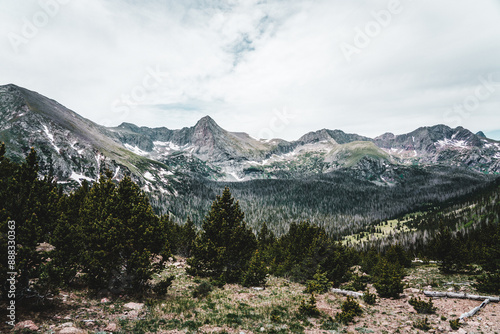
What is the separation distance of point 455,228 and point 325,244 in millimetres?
186123

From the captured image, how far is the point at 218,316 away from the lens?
16.9 m

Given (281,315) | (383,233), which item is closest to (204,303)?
(281,315)

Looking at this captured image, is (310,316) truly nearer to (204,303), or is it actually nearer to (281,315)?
(281,315)

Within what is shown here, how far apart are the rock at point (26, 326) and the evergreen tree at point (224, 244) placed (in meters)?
17.1

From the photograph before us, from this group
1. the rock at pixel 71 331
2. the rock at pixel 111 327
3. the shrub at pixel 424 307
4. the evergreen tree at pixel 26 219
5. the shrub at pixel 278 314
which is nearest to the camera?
the rock at pixel 71 331

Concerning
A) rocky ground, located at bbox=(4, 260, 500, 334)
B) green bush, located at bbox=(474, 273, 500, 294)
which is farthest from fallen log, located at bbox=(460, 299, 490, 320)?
green bush, located at bbox=(474, 273, 500, 294)

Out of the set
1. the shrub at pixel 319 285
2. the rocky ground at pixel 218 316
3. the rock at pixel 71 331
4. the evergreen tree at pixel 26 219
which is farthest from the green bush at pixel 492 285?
the evergreen tree at pixel 26 219

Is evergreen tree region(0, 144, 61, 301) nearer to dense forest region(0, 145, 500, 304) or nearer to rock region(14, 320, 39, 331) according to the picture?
dense forest region(0, 145, 500, 304)

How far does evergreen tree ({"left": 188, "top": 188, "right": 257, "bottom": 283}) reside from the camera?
28.6 m

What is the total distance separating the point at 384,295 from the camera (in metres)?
25.7

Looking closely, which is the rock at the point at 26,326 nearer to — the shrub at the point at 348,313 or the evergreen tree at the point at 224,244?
the evergreen tree at the point at 224,244

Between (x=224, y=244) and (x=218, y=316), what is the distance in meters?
12.7

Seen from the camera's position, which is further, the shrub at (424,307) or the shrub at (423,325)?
the shrub at (424,307)

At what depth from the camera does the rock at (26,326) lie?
1173 centimetres
